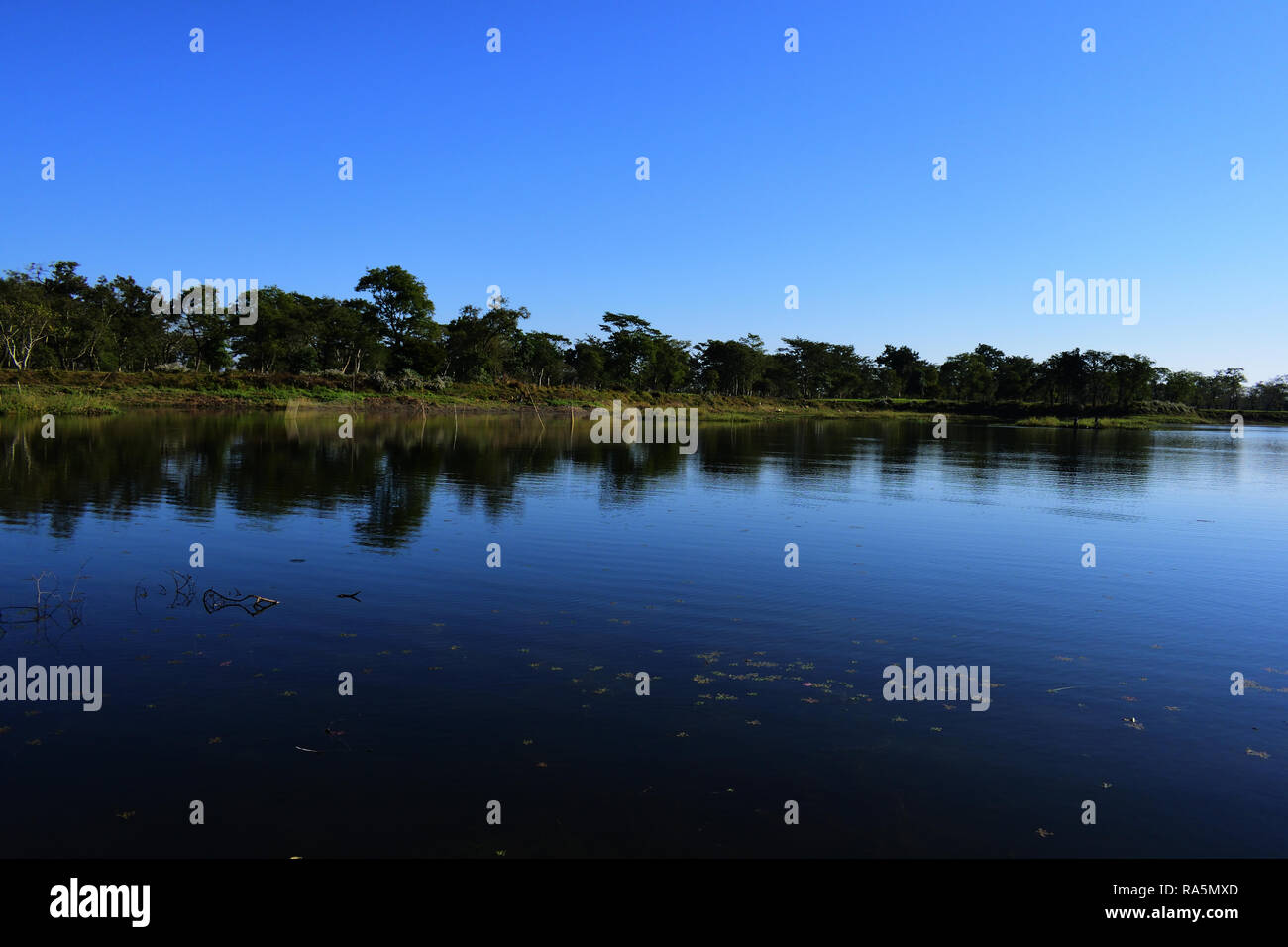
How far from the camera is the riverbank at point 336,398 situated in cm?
8281

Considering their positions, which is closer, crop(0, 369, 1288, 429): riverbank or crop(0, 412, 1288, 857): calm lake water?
crop(0, 412, 1288, 857): calm lake water

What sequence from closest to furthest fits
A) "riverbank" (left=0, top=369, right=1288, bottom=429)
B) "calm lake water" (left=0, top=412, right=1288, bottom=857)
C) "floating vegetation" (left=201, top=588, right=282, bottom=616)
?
"calm lake water" (left=0, top=412, right=1288, bottom=857)
"floating vegetation" (left=201, top=588, right=282, bottom=616)
"riverbank" (left=0, top=369, right=1288, bottom=429)

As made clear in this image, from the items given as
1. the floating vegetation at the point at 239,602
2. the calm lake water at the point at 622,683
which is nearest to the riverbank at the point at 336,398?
the calm lake water at the point at 622,683

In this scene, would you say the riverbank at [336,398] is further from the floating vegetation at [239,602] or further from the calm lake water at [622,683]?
the floating vegetation at [239,602]

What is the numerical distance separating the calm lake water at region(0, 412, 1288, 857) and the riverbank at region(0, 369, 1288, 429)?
6188 cm

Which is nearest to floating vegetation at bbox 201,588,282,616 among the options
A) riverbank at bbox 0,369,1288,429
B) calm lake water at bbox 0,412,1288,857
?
calm lake water at bbox 0,412,1288,857

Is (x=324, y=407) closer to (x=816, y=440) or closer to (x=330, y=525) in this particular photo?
(x=816, y=440)

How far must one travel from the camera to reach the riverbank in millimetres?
82812

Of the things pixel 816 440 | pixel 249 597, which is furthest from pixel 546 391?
pixel 249 597

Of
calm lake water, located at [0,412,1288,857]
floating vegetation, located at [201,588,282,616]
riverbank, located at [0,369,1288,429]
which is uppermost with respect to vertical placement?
riverbank, located at [0,369,1288,429]

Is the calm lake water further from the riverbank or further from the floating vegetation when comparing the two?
the riverbank

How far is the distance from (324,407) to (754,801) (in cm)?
10410

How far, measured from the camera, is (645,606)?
1802 centimetres
